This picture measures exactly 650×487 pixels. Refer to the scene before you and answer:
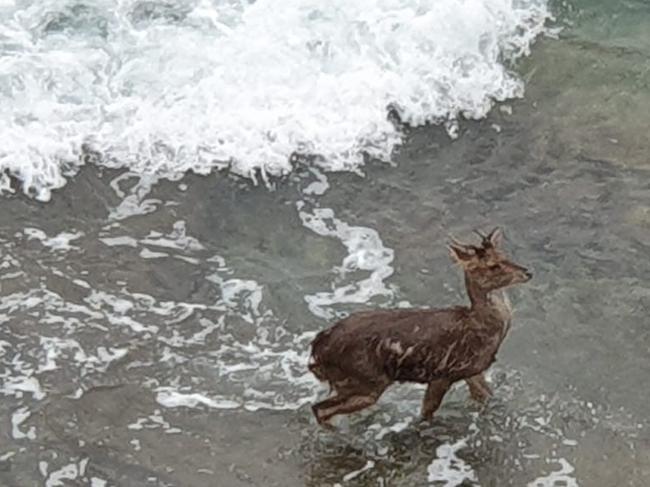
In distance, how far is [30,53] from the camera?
27.6 feet

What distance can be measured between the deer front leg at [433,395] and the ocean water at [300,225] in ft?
0.27

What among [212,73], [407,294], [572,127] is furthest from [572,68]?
[407,294]

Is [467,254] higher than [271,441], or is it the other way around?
[467,254]

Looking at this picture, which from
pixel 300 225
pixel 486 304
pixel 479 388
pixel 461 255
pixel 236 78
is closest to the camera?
pixel 461 255

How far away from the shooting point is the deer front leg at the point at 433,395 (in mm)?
A: 5695

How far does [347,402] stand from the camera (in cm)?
567

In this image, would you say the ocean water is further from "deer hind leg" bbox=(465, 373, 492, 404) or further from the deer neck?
the deer neck

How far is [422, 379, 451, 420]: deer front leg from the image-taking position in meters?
5.70

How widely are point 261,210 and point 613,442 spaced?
2.26m

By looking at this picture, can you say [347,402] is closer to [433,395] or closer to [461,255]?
[433,395]

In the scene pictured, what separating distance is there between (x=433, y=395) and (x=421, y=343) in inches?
10.0

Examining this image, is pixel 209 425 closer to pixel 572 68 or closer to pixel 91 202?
pixel 91 202

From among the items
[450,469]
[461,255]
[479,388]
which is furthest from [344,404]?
[461,255]

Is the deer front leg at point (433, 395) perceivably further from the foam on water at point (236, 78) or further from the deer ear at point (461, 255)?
the foam on water at point (236, 78)
